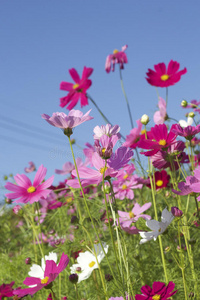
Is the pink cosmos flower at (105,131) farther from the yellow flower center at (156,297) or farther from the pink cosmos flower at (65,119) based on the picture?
the yellow flower center at (156,297)

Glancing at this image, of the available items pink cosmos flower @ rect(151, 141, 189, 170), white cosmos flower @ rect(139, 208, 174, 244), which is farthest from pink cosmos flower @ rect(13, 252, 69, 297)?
pink cosmos flower @ rect(151, 141, 189, 170)

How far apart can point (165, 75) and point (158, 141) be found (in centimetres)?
79

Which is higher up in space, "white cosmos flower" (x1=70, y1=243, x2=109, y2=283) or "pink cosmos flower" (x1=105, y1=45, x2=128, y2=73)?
"pink cosmos flower" (x1=105, y1=45, x2=128, y2=73)

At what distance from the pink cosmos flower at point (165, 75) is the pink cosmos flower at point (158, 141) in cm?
73

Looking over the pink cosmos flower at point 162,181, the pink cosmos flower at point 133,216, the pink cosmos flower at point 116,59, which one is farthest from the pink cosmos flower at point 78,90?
the pink cosmos flower at point 133,216

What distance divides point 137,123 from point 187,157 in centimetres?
31

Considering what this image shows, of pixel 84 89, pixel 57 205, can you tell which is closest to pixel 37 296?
pixel 57 205

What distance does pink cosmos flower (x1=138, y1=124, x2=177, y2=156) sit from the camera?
89 cm

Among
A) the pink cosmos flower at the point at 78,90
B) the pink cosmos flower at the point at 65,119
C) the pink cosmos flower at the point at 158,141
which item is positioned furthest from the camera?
the pink cosmos flower at the point at 78,90

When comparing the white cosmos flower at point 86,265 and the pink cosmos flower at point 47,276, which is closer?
the pink cosmos flower at point 47,276

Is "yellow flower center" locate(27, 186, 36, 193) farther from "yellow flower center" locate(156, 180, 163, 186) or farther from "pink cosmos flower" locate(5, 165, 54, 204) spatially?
"yellow flower center" locate(156, 180, 163, 186)

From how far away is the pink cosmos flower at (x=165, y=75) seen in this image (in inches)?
64.1

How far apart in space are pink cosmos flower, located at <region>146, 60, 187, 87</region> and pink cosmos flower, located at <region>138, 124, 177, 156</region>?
2.41 feet

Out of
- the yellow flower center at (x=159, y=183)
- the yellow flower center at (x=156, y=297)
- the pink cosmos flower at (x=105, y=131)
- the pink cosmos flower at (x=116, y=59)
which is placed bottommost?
the yellow flower center at (x=156, y=297)
